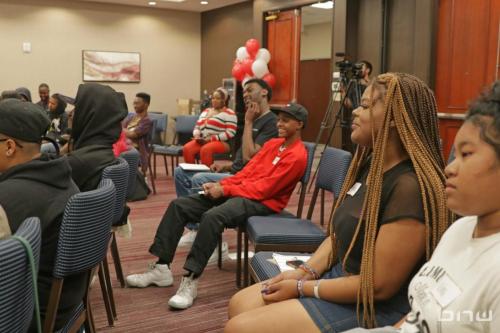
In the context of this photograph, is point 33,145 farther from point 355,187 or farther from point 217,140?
point 217,140

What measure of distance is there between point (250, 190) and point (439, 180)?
1.73 meters

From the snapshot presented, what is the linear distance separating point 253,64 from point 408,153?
7.72 metres

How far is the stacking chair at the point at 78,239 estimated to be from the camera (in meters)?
1.65

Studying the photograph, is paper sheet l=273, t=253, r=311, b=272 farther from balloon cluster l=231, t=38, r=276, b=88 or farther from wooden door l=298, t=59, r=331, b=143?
wooden door l=298, t=59, r=331, b=143

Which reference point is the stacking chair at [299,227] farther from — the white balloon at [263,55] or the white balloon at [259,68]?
the white balloon at [263,55]

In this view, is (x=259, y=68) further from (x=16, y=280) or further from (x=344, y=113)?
(x=16, y=280)

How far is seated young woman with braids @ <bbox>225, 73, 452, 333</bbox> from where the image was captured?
1460 millimetres

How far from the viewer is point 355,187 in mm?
1770

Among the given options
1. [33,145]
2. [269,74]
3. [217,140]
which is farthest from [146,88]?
[33,145]

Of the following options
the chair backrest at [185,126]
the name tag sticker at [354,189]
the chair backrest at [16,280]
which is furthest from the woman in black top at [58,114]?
the chair backrest at [16,280]

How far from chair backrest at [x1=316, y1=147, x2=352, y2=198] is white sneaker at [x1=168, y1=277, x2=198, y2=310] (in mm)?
928

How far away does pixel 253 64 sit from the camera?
907cm

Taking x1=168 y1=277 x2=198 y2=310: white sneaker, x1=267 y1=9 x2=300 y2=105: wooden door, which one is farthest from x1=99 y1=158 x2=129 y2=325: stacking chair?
x1=267 y1=9 x2=300 y2=105: wooden door

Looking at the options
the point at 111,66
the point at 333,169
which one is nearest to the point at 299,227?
the point at 333,169
